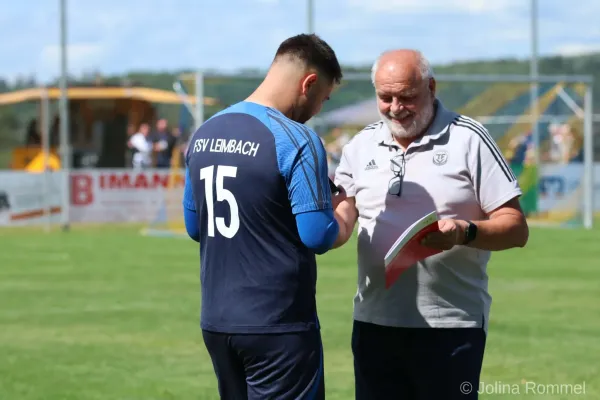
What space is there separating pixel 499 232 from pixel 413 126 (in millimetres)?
548

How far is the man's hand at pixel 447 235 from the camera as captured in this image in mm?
4598

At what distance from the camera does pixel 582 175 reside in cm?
2777

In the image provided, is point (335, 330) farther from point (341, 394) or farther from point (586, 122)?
point (586, 122)

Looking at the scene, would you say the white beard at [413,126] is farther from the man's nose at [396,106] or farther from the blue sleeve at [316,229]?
the blue sleeve at [316,229]

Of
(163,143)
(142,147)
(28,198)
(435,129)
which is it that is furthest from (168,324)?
(142,147)

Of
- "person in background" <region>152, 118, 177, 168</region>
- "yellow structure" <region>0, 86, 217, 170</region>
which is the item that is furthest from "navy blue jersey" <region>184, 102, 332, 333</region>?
"yellow structure" <region>0, 86, 217, 170</region>

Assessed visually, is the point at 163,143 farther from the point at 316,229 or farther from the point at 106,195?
the point at 316,229

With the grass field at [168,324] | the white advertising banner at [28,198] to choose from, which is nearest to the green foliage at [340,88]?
the white advertising banner at [28,198]

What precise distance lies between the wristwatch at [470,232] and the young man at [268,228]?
0.57m

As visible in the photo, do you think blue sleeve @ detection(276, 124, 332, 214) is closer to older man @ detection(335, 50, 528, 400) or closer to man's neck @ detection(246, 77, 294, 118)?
man's neck @ detection(246, 77, 294, 118)

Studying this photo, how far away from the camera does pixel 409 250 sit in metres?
4.81

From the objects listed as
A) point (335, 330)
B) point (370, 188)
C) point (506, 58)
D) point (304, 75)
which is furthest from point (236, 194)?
point (506, 58)

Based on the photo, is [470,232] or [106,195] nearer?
[470,232]

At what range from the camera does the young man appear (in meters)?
4.30
